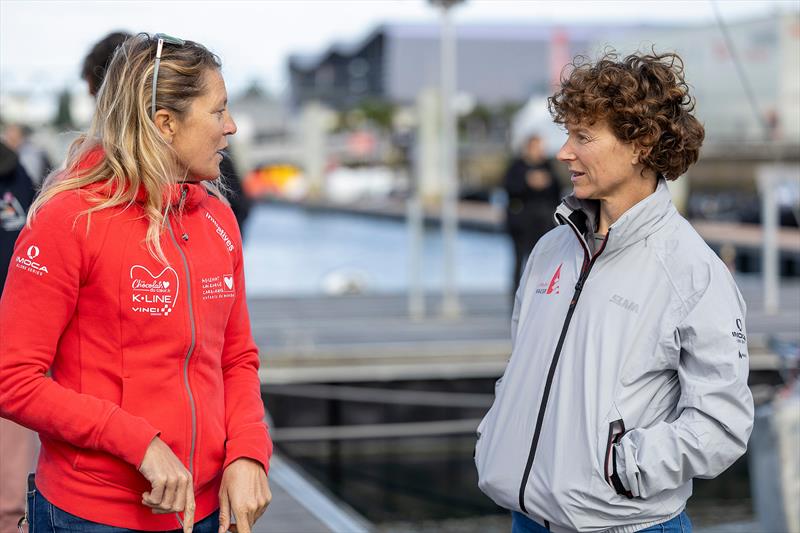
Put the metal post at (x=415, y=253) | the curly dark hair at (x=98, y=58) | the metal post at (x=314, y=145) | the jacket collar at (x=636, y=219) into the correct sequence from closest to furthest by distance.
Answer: the jacket collar at (x=636, y=219)
the curly dark hair at (x=98, y=58)
the metal post at (x=415, y=253)
the metal post at (x=314, y=145)

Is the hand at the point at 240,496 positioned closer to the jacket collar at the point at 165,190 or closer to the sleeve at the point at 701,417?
the jacket collar at the point at 165,190

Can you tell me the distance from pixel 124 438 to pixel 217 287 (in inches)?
13.8

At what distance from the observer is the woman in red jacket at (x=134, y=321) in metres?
2.06

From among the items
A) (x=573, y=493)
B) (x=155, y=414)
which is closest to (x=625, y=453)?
(x=573, y=493)

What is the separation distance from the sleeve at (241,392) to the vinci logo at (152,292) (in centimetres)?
25

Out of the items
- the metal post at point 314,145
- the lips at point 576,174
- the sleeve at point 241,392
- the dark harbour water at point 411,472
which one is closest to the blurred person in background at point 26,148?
the dark harbour water at point 411,472

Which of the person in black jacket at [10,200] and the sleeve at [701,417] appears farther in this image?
the person in black jacket at [10,200]

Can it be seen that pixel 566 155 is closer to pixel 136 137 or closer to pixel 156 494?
pixel 136 137

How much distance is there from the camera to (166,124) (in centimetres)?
221

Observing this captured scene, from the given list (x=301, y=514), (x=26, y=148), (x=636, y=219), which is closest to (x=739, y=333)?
(x=636, y=219)

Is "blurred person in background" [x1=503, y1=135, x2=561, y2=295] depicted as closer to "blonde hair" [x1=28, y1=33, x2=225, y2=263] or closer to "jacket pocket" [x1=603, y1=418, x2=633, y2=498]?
"jacket pocket" [x1=603, y1=418, x2=633, y2=498]

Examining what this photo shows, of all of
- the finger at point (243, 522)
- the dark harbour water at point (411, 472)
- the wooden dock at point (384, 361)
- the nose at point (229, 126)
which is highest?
the nose at point (229, 126)

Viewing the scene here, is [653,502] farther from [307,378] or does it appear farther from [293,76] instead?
[293,76]

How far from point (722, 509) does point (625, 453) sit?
27.2 feet
